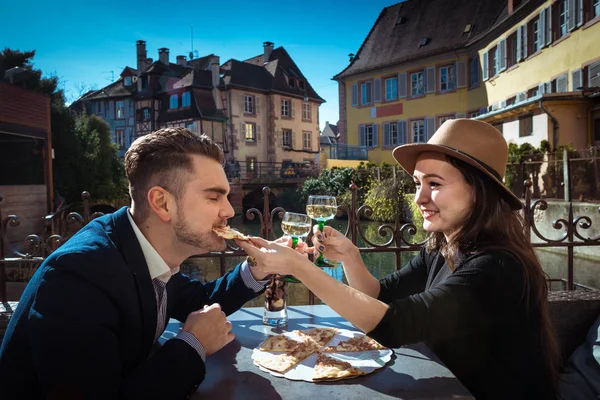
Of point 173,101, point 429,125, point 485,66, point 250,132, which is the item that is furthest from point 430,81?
point 173,101

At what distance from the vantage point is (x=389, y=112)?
90.0 ft

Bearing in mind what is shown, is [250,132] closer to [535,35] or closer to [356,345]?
[535,35]

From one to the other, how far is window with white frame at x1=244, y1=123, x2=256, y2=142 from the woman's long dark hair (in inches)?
1376

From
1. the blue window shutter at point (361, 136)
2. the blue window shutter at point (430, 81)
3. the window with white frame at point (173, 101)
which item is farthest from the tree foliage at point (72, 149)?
A: the blue window shutter at point (430, 81)

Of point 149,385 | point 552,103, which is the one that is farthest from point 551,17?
point 149,385

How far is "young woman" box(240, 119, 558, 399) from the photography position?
1672mm

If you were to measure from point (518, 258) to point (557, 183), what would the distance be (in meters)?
12.4

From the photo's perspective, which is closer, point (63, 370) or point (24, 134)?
point (63, 370)

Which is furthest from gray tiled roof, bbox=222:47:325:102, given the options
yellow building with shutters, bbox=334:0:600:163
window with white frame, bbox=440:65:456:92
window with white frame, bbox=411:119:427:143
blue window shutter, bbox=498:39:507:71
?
blue window shutter, bbox=498:39:507:71

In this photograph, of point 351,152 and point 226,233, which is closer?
point 226,233

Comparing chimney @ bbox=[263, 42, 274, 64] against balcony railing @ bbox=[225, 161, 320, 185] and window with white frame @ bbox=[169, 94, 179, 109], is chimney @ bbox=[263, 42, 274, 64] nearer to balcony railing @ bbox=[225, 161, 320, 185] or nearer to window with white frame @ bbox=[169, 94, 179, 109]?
window with white frame @ bbox=[169, 94, 179, 109]

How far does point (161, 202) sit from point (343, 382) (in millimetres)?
978

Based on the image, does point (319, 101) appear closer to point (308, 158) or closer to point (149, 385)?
point (308, 158)

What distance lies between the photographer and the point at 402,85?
2680cm
